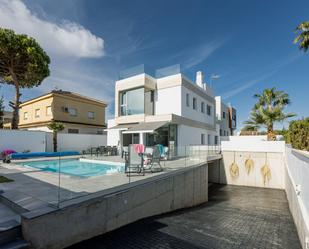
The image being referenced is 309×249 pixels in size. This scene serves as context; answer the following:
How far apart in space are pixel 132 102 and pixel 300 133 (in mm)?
20304

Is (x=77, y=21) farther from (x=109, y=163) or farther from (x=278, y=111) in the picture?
(x=278, y=111)

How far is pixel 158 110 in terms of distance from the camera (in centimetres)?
2495

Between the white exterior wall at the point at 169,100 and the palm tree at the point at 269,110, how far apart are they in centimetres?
1521

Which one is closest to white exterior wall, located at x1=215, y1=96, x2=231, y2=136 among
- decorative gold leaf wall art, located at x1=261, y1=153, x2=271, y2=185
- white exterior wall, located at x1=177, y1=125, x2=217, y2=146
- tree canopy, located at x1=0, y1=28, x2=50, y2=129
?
white exterior wall, located at x1=177, y1=125, x2=217, y2=146

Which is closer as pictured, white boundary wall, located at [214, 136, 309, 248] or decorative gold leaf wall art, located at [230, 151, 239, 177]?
white boundary wall, located at [214, 136, 309, 248]

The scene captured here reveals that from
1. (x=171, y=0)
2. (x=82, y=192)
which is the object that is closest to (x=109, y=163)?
(x=82, y=192)

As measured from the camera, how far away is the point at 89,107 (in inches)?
1485

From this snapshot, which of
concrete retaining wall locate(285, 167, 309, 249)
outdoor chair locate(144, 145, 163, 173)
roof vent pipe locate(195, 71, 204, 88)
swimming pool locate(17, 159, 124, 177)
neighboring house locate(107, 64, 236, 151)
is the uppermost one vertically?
roof vent pipe locate(195, 71, 204, 88)

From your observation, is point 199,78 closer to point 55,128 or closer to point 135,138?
point 135,138

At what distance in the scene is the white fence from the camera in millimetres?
22141

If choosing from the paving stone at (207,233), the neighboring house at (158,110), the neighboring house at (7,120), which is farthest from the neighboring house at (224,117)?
the neighboring house at (7,120)

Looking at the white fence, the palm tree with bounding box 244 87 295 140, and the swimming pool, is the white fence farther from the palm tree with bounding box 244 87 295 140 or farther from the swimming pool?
the palm tree with bounding box 244 87 295 140

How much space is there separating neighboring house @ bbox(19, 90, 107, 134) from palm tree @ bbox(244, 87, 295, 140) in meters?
29.8

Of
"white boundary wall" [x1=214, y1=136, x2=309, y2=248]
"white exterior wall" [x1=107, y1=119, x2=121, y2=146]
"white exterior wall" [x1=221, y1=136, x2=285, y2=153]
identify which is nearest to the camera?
"white boundary wall" [x1=214, y1=136, x2=309, y2=248]
